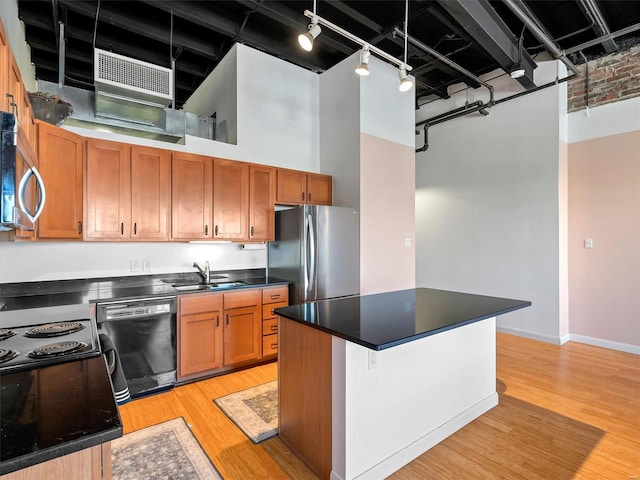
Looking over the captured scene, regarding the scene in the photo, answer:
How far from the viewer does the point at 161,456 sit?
209 cm

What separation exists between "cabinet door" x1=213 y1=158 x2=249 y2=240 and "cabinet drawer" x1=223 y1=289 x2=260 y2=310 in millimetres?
641

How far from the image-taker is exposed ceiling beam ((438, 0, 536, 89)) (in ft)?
9.52

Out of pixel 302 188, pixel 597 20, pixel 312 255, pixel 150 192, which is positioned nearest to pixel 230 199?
pixel 150 192

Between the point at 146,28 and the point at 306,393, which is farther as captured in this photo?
the point at 146,28

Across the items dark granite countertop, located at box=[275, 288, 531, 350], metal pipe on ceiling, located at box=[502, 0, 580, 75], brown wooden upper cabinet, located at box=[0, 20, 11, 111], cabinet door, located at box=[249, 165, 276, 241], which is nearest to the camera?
brown wooden upper cabinet, located at box=[0, 20, 11, 111]

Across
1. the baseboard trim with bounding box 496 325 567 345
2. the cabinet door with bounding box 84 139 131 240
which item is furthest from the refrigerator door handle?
the baseboard trim with bounding box 496 325 567 345

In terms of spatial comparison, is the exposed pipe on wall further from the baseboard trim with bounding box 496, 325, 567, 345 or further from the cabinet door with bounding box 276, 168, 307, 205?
the baseboard trim with bounding box 496, 325, 567, 345

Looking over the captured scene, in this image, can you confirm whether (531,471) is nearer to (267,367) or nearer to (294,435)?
(294,435)

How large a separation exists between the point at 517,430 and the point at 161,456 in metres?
2.42

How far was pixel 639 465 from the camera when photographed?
2.04 meters

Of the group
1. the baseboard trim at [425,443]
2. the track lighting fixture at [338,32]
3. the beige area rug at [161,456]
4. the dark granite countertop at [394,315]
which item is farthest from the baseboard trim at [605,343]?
the beige area rug at [161,456]

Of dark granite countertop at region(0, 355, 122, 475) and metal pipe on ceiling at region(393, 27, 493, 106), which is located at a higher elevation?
metal pipe on ceiling at region(393, 27, 493, 106)

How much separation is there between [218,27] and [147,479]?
13.0 feet

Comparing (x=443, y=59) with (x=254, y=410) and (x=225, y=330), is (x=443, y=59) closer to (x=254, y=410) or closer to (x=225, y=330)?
(x=225, y=330)
